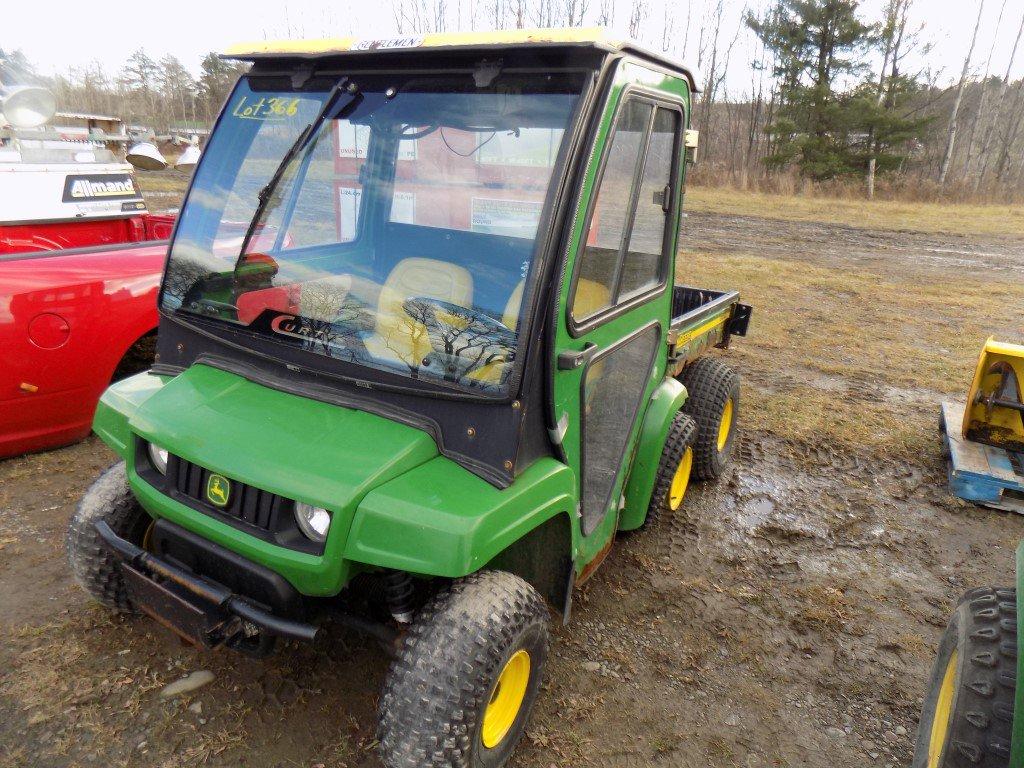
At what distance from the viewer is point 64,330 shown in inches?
146

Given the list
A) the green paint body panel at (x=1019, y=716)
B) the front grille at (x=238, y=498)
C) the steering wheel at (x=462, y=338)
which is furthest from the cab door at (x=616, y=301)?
the green paint body panel at (x=1019, y=716)

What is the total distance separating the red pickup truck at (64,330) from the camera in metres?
3.56

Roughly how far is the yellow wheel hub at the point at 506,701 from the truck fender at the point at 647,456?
1.04 m

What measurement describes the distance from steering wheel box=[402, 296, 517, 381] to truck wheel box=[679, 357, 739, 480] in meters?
2.20

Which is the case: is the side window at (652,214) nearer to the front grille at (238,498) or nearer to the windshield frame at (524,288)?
the windshield frame at (524,288)

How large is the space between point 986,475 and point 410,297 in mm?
3678

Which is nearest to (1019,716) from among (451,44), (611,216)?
(611,216)

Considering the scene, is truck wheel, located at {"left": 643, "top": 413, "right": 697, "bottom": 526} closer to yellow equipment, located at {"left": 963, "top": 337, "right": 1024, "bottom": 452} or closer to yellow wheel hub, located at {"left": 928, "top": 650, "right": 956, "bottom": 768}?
yellow wheel hub, located at {"left": 928, "top": 650, "right": 956, "bottom": 768}

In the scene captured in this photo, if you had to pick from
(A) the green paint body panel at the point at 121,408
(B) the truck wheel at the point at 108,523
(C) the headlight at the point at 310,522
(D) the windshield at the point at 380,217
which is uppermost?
(D) the windshield at the point at 380,217

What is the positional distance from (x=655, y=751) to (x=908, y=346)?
20.5 ft

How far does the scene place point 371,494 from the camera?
6.08ft

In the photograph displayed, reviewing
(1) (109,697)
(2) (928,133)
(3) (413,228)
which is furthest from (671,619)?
(2) (928,133)

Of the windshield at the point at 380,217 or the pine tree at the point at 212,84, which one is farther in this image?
the pine tree at the point at 212,84

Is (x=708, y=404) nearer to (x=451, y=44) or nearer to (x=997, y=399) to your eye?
(x=997, y=399)
